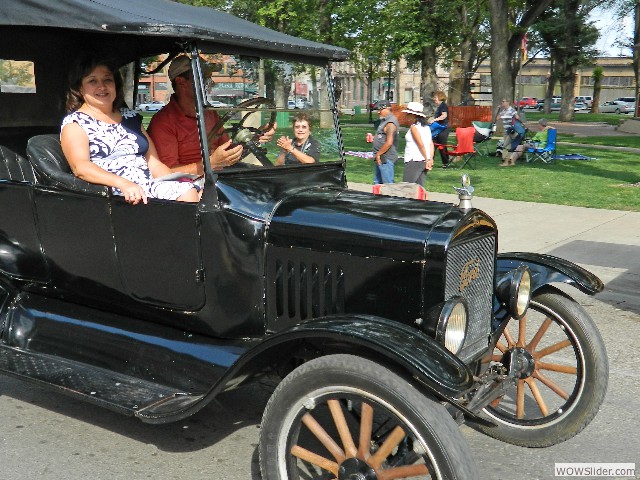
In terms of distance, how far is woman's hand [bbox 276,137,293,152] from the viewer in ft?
12.7

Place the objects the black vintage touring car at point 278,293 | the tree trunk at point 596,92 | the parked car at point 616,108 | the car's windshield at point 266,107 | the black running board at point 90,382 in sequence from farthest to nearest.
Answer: the parked car at point 616,108 → the tree trunk at point 596,92 → the car's windshield at point 266,107 → the black running board at point 90,382 → the black vintage touring car at point 278,293

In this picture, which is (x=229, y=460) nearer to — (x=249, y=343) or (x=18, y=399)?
(x=249, y=343)

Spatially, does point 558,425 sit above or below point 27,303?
below

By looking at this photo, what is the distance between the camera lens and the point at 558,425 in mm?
3543

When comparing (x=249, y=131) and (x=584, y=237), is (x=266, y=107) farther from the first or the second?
(x=584, y=237)

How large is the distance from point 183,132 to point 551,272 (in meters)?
2.01

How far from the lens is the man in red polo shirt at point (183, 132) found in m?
3.43

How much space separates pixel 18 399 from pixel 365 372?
2.48 m

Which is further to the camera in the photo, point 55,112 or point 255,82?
point 55,112

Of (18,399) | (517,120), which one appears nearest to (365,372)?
(18,399)

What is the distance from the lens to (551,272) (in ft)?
12.0

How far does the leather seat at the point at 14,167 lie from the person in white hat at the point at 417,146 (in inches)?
246

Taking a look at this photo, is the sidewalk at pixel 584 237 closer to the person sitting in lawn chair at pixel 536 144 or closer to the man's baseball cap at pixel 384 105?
the man's baseball cap at pixel 384 105

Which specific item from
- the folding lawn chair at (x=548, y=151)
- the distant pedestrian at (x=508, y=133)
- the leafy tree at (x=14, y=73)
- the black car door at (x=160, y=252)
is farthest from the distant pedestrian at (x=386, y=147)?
the folding lawn chair at (x=548, y=151)
